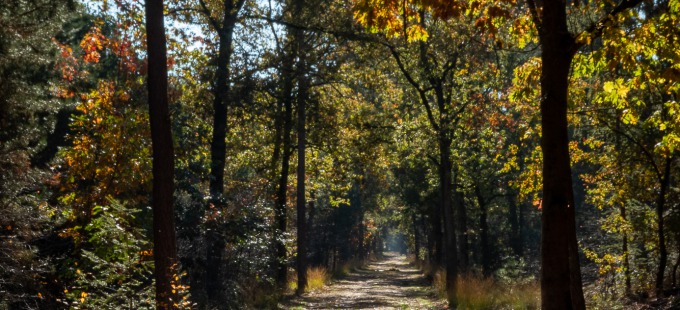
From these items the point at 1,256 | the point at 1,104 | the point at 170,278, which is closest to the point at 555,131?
the point at 170,278

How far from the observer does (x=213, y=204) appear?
59.7 ft

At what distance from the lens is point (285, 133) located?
27672mm

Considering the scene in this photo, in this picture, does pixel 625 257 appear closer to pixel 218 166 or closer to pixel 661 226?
pixel 661 226

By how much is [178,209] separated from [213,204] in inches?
54.7

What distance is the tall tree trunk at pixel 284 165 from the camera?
70.5 feet

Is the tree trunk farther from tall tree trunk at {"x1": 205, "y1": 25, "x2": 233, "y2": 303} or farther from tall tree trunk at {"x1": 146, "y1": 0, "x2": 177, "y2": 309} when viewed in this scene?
tall tree trunk at {"x1": 146, "y1": 0, "x2": 177, "y2": 309}

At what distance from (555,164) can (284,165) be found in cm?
2235

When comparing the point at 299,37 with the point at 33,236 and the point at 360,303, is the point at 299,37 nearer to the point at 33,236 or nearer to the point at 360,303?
the point at 360,303

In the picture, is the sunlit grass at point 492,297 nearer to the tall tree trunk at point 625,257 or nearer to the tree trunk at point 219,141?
the tall tree trunk at point 625,257

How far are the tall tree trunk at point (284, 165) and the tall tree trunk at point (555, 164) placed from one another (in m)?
13.1

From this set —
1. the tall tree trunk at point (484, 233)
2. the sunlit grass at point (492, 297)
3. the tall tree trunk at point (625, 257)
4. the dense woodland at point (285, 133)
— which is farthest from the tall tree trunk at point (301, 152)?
the tall tree trunk at point (484, 233)

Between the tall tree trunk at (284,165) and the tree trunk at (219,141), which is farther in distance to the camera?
the tall tree trunk at (284,165)

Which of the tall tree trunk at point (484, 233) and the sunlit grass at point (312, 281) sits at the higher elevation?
the tall tree trunk at point (484, 233)

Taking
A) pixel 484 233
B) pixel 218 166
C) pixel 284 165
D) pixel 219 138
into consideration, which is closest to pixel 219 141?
pixel 219 138
